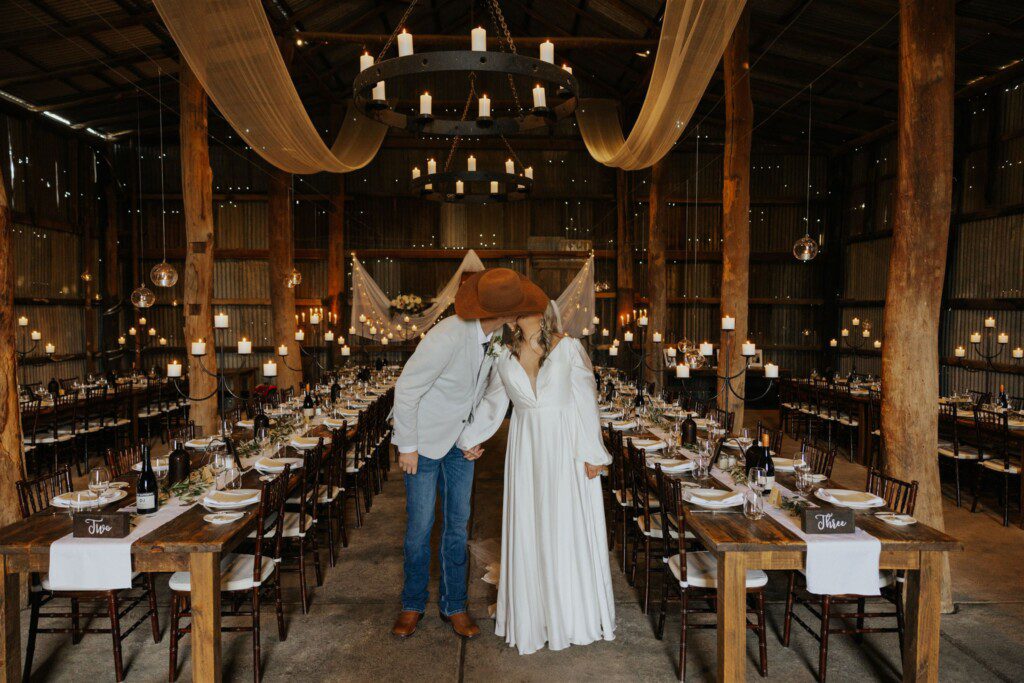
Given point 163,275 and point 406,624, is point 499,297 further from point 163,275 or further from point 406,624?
point 163,275

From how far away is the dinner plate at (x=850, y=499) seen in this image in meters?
3.62

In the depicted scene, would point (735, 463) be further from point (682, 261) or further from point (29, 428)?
point (682, 261)

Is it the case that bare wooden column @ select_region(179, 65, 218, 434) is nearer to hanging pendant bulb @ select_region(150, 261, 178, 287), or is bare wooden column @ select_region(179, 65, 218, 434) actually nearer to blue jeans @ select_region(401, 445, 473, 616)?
hanging pendant bulb @ select_region(150, 261, 178, 287)

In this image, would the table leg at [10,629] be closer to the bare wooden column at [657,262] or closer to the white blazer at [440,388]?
the white blazer at [440,388]

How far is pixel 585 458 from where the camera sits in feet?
11.5

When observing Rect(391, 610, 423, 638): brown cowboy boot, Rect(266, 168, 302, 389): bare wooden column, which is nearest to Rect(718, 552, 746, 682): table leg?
Rect(391, 610, 423, 638): brown cowboy boot

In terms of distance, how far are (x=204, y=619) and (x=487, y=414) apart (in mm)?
1703

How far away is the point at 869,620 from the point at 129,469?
487cm

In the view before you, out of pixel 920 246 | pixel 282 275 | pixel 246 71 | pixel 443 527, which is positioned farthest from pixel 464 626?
pixel 282 275

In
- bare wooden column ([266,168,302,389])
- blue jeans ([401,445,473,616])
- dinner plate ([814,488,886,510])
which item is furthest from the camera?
bare wooden column ([266,168,302,389])

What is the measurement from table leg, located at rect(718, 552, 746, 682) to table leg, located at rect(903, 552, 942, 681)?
2.66ft

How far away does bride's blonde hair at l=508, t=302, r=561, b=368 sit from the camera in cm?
353

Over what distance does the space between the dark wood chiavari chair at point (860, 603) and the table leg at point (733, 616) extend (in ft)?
1.71

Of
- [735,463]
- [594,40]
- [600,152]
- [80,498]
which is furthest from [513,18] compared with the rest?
[80,498]
